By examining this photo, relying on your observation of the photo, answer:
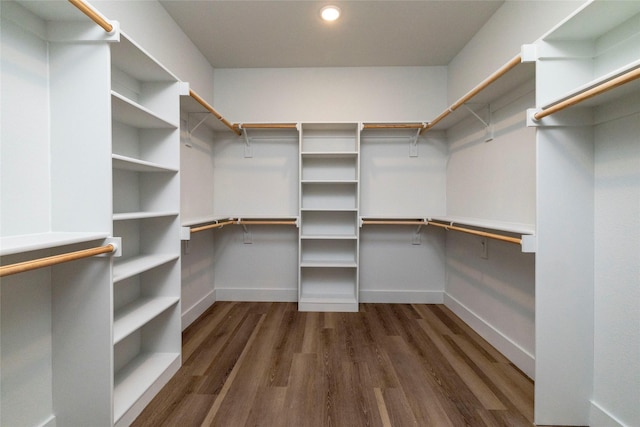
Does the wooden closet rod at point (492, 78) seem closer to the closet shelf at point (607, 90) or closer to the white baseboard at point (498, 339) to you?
the closet shelf at point (607, 90)

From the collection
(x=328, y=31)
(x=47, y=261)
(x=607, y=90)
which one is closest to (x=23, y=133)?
(x=47, y=261)

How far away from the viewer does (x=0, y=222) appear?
99 centimetres

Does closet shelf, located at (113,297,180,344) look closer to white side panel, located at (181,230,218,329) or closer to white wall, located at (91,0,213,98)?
white side panel, located at (181,230,218,329)

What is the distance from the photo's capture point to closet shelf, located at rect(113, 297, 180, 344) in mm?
1291

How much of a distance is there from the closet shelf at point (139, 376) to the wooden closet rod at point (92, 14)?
1621 mm

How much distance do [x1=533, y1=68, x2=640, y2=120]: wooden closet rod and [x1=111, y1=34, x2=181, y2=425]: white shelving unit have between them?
185 cm

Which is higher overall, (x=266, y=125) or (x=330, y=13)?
(x=330, y=13)

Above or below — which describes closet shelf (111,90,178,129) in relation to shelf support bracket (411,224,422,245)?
above

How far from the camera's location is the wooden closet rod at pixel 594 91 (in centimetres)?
89

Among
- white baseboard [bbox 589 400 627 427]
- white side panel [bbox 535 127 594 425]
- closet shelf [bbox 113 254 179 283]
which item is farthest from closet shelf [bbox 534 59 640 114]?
closet shelf [bbox 113 254 179 283]

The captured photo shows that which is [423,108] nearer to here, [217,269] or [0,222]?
[217,269]

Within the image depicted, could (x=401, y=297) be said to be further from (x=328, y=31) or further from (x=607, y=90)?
(x=328, y=31)

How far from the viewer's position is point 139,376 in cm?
149

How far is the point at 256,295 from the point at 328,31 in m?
2.57
